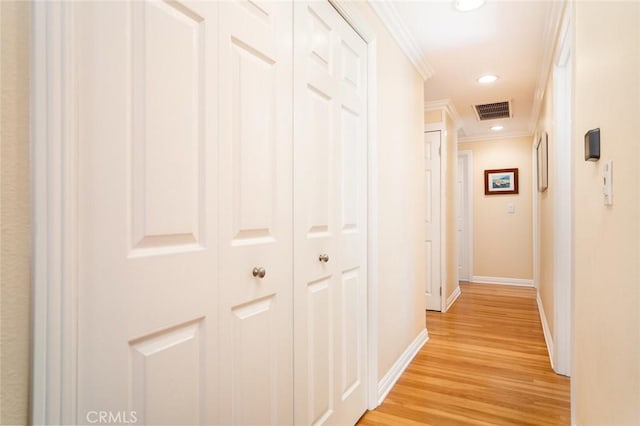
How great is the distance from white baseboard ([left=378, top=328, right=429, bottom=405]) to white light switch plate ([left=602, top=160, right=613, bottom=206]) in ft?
5.21

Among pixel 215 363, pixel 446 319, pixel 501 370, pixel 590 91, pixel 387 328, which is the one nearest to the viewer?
pixel 215 363

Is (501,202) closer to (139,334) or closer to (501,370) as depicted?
(501,370)

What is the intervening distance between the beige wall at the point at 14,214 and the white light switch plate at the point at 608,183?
1.44 m

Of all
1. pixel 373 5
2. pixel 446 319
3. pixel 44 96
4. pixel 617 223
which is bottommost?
pixel 446 319

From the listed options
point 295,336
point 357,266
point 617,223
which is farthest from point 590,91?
point 295,336

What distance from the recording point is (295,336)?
1.44 metres

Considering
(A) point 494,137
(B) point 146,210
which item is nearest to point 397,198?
(B) point 146,210

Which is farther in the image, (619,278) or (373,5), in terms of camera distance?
(373,5)

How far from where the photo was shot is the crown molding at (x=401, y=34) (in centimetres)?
223

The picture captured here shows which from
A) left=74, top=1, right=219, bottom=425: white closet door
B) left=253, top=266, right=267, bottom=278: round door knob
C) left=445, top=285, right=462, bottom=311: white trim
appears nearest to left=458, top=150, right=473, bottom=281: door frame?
left=445, top=285, right=462, bottom=311: white trim

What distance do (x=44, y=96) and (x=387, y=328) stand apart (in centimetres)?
217

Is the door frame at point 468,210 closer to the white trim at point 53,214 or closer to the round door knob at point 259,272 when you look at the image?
the round door knob at point 259,272

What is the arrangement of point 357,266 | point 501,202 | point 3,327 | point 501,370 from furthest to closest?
point 501,202 < point 501,370 < point 357,266 < point 3,327

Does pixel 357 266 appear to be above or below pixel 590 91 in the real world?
below
